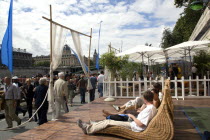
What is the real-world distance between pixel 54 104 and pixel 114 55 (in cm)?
461

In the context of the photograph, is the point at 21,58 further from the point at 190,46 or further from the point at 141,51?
the point at 190,46

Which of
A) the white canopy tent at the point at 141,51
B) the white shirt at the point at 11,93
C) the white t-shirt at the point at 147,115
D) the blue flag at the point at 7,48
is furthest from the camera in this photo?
the white canopy tent at the point at 141,51

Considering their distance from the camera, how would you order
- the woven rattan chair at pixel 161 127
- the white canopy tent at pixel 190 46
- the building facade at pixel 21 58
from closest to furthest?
the woven rattan chair at pixel 161 127 → the white canopy tent at pixel 190 46 → the building facade at pixel 21 58

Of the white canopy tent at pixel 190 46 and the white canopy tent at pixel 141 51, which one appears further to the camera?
the white canopy tent at pixel 141 51

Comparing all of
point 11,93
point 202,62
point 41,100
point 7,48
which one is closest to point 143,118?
point 41,100

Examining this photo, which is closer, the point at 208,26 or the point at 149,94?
the point at 149,94

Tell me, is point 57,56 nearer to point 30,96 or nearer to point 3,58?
point 3,58

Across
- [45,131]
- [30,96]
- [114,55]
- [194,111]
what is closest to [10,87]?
[30,96]

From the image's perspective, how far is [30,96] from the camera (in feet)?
23.5

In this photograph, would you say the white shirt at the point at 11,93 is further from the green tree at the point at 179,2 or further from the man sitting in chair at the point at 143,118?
the green tree at the point at 179,2

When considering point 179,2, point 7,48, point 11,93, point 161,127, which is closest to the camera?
point 161,127

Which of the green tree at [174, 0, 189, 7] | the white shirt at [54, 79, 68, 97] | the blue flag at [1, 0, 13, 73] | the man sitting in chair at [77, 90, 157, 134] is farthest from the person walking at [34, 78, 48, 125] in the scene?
the green tree at [174, 0, 189, 7]

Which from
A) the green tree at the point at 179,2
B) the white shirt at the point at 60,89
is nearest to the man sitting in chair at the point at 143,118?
the white shirt at the point at 60,89

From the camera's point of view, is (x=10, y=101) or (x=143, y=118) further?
(x=10, y=101)
